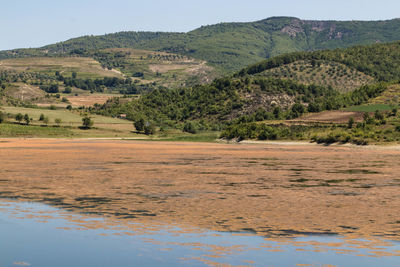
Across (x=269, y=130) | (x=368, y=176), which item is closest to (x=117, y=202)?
(x=368, y=176)

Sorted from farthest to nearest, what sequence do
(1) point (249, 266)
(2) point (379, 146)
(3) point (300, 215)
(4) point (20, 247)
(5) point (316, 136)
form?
1. (5) point (316, 136)
2. (2) point (379, 146)
3. (3) point (300, 215)
4. (4) point (20, 247)
5. (1) point (249, 266)

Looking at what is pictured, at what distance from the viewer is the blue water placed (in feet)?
53.9

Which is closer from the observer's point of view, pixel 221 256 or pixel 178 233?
pixel 221 256

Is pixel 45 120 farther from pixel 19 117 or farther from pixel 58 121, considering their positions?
pixel 19 117

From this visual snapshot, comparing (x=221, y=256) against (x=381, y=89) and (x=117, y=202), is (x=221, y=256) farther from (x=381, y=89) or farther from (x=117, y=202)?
(x=381, y=89)

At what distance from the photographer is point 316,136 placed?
121 meters

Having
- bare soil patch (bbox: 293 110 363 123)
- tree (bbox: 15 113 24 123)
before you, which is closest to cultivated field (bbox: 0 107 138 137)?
tree (bbox: 15 113 24 123)

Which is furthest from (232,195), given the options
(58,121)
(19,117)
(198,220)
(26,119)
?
(58,121)

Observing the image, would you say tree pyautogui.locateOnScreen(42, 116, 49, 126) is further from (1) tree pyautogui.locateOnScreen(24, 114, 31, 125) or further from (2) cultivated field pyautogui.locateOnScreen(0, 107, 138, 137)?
(1) tree pyautogui.locateOnScreen(24, 114, 31, 125)

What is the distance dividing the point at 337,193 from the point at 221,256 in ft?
61.5

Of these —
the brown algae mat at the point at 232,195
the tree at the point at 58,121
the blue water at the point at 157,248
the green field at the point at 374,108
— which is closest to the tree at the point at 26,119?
the tree at the point at 58,121

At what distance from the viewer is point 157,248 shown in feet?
59.6

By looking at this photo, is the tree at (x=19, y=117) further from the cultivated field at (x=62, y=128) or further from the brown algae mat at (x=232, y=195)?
the brown algae mat at (x=232, y=195)

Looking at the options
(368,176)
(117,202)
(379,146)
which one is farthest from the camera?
(379,146)
